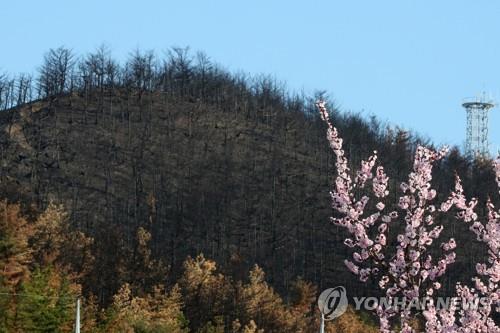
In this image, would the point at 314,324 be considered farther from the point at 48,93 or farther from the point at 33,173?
the point at 48,93

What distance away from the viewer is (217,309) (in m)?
63.4

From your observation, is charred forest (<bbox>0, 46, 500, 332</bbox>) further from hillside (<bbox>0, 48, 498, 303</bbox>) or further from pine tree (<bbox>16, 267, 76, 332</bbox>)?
pine tree (<bbox>16, 267, 76, 332</bbox>)

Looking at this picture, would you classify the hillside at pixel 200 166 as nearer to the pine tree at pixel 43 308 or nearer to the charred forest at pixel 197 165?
the charred forest at pixel 197 165

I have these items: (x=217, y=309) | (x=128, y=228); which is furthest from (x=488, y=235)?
(x=128, y=228)

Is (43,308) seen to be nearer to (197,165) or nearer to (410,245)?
(410,245)

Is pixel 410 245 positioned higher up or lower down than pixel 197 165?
lower down

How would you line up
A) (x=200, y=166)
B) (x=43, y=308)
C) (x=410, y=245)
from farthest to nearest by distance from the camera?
(x=200, y=166) < (x=43, y=308) < (x=410, y=245)

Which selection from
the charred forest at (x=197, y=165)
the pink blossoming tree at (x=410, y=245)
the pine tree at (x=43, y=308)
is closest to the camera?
the pink blossoming tree at (x=410, y=245)

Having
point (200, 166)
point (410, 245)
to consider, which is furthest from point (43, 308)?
point (200, 166)

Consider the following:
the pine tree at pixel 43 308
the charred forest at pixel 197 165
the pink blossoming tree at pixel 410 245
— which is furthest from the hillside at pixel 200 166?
the pink blossoming tree at pixel 410 245

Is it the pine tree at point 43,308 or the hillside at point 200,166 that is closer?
the pine tree at point 43,308

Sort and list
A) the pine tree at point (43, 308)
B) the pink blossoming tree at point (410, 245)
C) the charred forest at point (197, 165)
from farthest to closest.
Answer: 1. the charred forest at point (197, 165)
2. the pine tree at point (43, 308)
3. the pink blossoming tree at point (410, 245)

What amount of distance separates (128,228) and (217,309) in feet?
109

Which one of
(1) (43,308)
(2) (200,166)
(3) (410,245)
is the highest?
(2) (200,166)
